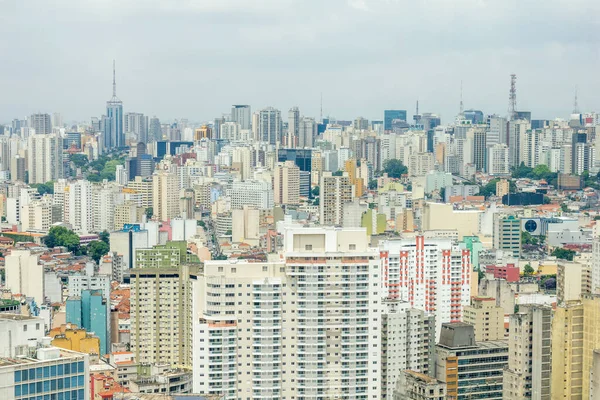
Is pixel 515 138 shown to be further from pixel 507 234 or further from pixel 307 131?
pixel 507 234

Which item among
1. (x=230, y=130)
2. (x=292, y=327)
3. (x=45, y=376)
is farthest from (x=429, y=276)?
(x=230, y=130)

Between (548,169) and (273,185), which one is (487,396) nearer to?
(273,185)

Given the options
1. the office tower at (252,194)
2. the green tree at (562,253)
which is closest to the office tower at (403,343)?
the green tree at (562,253)

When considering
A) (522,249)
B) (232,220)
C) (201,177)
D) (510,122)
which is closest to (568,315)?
(522,249)

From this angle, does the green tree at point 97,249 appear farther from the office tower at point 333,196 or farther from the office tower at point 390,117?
the office tower at point 390,117

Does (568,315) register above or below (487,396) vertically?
above

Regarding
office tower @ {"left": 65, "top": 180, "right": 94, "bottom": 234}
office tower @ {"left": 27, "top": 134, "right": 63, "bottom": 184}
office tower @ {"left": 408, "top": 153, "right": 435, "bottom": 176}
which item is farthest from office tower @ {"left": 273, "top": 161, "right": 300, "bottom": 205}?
office tower @ {"left": 27, "top": 134, "right": 63, "bottom": 184}

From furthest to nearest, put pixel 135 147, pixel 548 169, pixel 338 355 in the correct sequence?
pixel 135 147, pixel 548 169, pixel 338 355

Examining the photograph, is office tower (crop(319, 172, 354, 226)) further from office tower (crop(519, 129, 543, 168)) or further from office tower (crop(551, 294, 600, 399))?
office tower (crop(551, 294, 600, 399))
